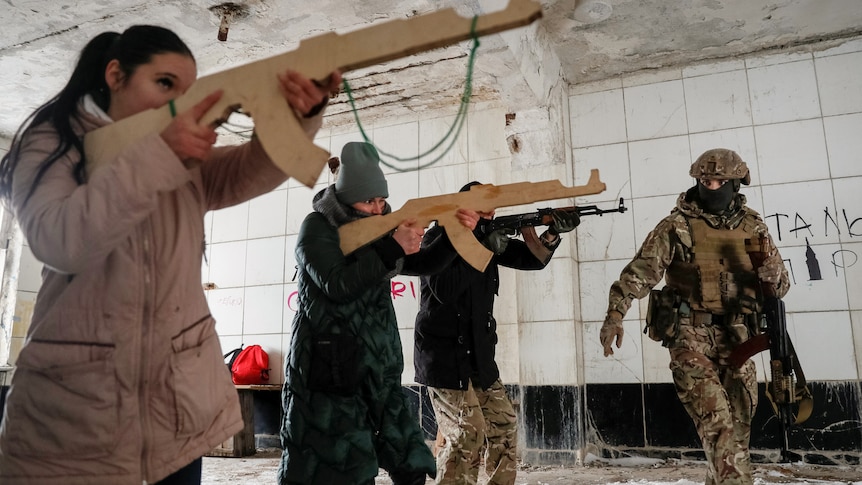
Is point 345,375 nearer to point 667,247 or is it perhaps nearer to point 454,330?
point 454,330

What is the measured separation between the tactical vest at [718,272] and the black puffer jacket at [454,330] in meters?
1.15

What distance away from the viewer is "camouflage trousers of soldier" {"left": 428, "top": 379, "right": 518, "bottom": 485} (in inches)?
109

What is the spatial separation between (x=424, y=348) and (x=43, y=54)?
404 centimetres

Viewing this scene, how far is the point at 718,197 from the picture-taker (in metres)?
3.33

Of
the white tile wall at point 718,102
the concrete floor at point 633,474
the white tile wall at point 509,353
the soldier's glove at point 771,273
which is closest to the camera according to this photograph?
the soldier's glove at point 771,273

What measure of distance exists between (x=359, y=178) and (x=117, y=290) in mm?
1353

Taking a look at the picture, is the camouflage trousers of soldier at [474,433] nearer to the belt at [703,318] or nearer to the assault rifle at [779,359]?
the belt at [703,318]

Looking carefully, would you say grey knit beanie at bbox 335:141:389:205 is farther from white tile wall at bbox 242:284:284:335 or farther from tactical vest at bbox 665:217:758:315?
white tile wall at bbox 242:284:284:335

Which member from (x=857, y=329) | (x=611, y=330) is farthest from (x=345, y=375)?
(x=857, y=329)

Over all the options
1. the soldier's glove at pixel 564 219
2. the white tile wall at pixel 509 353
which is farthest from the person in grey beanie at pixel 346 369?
the white tile wall at pixel 509 353

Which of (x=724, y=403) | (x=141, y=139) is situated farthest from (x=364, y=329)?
(x=724, y=403)

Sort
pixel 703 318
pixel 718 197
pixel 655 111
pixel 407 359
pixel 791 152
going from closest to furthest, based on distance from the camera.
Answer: pixel 703 318, pixel 718 197, pixel 791 152, pixel 655 111, pixel 407 359

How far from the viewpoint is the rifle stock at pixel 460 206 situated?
6.98 feet

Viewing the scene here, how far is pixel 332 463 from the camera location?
1933 mm
